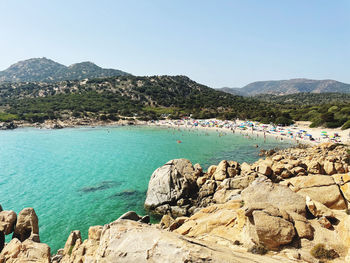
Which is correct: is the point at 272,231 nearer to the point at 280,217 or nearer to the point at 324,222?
the point at 280,217

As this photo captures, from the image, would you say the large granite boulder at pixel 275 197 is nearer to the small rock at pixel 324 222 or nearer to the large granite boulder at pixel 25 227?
the small rock at pixel 324 222

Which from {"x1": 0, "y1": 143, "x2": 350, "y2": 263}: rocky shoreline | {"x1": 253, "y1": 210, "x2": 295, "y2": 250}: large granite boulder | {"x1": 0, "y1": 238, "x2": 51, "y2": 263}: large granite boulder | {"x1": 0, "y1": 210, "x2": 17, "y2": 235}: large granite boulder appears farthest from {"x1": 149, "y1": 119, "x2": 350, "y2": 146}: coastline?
{"x1": 0, "y1": 210, "x2": 17, "y2": 235}: large granite boulder

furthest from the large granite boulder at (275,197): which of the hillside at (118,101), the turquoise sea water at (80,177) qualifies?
the hillside at (118,101)

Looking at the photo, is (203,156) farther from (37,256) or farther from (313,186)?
(37,256)

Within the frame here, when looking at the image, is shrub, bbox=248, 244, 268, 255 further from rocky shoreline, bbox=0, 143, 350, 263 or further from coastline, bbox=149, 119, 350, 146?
coastline, bbox=149, 119, 350, 146

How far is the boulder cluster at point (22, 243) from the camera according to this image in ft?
29.1

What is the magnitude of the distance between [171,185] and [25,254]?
512 inches

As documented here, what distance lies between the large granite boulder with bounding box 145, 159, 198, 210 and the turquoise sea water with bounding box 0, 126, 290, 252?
183cm

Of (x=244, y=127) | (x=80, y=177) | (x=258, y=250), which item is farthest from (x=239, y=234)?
(x=244, y=127)

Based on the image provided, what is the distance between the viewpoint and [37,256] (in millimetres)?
8891

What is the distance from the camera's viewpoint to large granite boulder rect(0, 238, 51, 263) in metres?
8.71

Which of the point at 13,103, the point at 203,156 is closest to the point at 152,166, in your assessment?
the point at 203,156

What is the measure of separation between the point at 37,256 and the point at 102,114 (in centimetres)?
10910

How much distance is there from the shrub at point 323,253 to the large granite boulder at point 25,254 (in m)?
11.1
